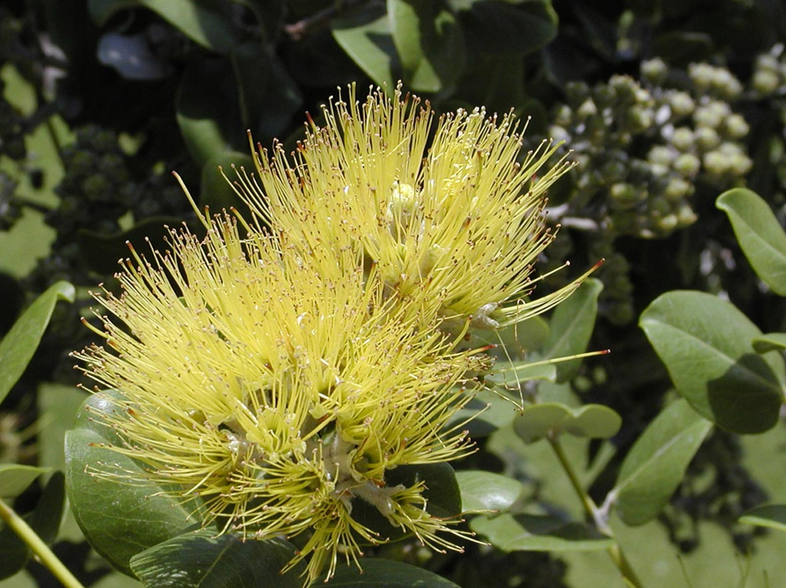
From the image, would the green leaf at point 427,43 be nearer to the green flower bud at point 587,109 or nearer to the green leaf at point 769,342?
the green flower bud at point 587,109

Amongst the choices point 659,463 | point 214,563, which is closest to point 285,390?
point 214,563

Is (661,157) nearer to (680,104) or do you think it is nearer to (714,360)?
(680,104)

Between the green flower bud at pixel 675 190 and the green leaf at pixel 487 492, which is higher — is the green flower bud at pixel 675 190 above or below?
above

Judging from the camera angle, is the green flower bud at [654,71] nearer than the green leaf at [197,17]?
No

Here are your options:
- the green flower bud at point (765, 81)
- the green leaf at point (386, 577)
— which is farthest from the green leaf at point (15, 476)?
the green flower bud at point (765, 81)

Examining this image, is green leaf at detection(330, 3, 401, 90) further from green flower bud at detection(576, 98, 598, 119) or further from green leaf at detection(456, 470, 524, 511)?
green leaf at detection(456, 470, 524, 511)

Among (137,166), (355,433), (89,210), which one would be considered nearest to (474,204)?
(355,433)
